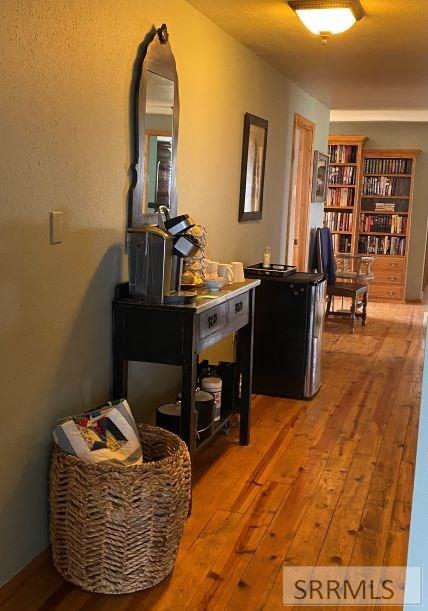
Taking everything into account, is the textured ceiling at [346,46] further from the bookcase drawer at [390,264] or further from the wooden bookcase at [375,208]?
the bookcase drawer at [390,264]

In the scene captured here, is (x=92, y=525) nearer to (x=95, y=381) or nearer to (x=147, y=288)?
(x=95, y=381)

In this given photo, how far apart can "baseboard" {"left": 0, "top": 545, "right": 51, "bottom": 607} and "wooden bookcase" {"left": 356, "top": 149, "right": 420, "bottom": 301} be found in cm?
725

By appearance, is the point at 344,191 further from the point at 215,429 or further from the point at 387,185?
the point at 215,429

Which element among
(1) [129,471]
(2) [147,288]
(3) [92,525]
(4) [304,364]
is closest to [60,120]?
(2) [147,288]

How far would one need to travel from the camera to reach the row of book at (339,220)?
9.12m

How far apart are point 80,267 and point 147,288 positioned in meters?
0.32

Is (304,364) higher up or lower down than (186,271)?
lower down

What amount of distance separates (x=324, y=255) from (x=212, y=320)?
4345mm

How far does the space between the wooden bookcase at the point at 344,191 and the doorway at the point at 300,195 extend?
7.97 ft

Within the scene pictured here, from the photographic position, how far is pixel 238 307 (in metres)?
3.40

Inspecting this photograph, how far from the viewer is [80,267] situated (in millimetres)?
2607

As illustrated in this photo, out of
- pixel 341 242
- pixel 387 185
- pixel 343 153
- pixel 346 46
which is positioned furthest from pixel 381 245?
pixel 346 46

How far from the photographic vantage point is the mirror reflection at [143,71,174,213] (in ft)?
9.83

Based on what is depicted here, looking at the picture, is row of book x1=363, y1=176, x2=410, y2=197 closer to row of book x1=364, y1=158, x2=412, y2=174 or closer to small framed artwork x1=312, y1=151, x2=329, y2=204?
row of book x1=364, y1=158, x2=412, y2=174
